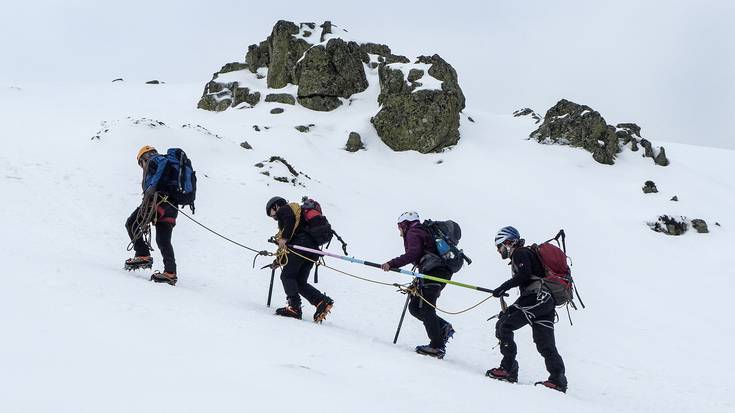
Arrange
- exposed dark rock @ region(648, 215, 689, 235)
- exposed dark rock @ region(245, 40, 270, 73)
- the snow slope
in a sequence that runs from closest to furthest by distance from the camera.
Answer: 1. the snow slope
2. exposed dark rock @ region(648, 215, 689, 235)
3. exposed dark rock @ region(245, 40, 270, 73)

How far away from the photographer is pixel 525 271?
687cm

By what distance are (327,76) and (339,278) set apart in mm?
25321

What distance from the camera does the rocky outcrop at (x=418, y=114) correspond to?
105 ft

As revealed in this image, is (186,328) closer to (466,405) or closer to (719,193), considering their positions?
(466,405)

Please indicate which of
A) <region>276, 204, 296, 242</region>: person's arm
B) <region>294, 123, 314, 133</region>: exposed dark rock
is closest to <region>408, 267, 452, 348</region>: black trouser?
<region>276, 204, 296, 242</region>: person's arm

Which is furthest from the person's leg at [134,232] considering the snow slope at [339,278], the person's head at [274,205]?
the person's head at [274,205]

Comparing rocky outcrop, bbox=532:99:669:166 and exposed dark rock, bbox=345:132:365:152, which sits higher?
rocky outcrop, bbox=532:99:669:166

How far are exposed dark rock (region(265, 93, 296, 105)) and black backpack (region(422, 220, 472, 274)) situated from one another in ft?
98.4

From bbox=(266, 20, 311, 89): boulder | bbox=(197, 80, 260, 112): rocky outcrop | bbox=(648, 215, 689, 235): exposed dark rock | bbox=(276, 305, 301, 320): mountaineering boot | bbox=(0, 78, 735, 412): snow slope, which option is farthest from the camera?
bbox=(266, 20, 311, 89): boulder

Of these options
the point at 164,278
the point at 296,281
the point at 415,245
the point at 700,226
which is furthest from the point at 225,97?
the point at 415,245

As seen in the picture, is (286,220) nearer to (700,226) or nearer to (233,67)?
(700,226)

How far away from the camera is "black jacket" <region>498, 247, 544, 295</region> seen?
6871mm

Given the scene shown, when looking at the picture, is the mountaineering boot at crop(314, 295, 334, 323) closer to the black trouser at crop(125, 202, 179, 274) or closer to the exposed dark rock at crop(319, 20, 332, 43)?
the black trouser at crop(125, 202, 179, 274)

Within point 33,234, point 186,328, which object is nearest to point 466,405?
point 186,328
